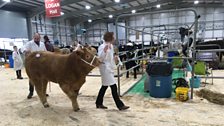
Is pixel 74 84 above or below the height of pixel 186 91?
above

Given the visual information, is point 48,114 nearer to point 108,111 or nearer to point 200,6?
point 108,111

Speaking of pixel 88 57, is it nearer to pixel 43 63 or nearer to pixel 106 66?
pixel 106 66

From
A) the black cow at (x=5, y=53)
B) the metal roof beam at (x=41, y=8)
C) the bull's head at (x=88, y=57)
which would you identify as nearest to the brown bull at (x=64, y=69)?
the bull's head at (x=88, y=57)

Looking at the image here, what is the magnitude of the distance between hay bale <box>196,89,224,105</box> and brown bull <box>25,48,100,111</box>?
2.41m

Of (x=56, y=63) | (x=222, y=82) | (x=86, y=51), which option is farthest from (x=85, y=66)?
(x=222, y=82)

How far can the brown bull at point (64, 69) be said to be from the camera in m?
3.24

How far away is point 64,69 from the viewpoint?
11.0ft

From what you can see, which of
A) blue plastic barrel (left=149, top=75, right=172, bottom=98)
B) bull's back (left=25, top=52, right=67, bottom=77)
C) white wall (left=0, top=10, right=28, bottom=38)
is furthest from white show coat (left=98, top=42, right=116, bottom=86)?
white wall (left=0, top=10, right=28, bottom=38)

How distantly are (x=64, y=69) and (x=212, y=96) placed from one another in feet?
9.83

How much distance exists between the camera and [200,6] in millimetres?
21781

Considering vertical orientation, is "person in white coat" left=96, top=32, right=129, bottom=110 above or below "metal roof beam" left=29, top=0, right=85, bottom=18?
below

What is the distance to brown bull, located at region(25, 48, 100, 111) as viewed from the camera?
3.24 m

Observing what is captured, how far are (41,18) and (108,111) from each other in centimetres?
1704

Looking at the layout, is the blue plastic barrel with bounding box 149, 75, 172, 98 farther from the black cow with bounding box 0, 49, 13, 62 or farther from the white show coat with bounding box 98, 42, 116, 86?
the black cow with bounding box 0, 49, 13, 62
